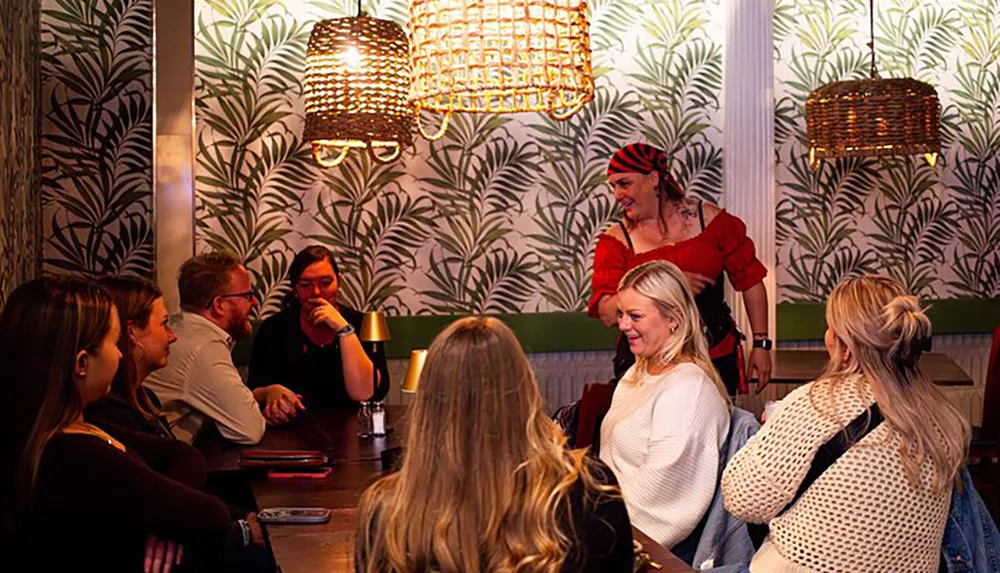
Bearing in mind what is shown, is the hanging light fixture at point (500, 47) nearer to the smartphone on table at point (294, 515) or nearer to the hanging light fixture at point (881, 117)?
the smartphone on table at point (294, 515)

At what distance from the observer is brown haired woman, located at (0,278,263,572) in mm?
2318

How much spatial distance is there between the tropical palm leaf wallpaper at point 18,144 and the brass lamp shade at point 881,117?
12.0ft

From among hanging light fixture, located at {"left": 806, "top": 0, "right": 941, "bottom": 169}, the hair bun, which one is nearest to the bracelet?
the hair bun

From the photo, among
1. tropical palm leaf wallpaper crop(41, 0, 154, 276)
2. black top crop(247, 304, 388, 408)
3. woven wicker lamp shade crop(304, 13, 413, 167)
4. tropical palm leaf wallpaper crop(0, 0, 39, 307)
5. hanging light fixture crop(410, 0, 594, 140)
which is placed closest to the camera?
hanging light fixture crop(410, 0, 594, 140)

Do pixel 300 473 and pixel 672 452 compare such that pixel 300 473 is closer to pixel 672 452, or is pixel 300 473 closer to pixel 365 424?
pixel 365 424

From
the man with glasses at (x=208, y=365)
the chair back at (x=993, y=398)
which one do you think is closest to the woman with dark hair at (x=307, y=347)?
the man with glasses at (x=208, y=365)

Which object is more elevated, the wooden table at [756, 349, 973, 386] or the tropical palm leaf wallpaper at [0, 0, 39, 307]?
the tropical palm leaf wallpaper at [0, 0, 39, 307]

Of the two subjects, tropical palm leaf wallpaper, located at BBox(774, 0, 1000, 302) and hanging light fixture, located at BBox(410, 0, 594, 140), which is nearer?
hanging light fixture, located at BBox(410, 0, 594, 140)

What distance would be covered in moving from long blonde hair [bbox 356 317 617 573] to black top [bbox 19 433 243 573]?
2.46 ft

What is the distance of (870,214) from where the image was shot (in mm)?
6473

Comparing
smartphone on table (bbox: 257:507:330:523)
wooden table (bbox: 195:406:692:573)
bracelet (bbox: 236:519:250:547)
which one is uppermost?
smartphone on table (bbox: 257:507:330:523)

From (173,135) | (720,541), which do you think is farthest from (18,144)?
(720,541)

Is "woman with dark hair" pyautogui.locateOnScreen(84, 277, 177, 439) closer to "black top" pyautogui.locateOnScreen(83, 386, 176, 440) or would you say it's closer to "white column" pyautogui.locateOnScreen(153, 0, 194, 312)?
"black top" pyautogui.locateOnScreen(83, 386, 176, 440)

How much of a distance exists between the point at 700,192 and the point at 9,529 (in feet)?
14.6
